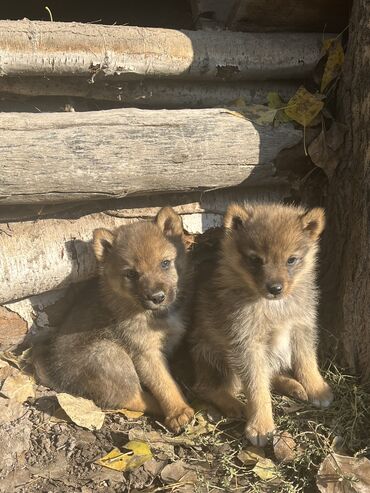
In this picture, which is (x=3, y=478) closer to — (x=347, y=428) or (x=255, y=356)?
(x=255, y=356)

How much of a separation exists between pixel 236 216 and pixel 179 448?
4.94 feet

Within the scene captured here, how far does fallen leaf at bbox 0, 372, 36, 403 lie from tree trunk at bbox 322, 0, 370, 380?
6.97ft

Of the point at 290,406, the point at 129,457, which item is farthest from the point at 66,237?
the point at 290,406

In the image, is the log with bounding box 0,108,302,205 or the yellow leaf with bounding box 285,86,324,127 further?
the yellow leaf with bounding box 285,86,324,127

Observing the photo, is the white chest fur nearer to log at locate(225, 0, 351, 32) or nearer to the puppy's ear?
the puppy's ear

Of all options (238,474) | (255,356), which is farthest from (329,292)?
(238,474)

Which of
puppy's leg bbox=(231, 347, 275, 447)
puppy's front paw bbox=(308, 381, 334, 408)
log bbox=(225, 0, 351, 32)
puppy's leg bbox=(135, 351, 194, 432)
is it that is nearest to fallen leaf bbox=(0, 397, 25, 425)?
puppy's leg bbox=(135, 351, 194, 432)

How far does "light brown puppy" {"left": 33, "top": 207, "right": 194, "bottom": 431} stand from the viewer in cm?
416

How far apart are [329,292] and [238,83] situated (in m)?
1.77

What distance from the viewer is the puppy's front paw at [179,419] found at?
3951 millimetres

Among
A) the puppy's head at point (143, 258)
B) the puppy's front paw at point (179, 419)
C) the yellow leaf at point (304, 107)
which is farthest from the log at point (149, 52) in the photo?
the puppy's front paw at point (179, 419)

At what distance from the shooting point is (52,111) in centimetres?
457

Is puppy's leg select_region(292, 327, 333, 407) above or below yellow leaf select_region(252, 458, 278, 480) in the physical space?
above

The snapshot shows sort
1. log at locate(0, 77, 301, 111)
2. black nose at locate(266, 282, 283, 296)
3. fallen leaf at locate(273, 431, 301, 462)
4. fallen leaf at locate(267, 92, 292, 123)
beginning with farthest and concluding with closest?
fallen leaf at locate(267, 92, 292, 123)
log at locate(0, 77, 301, 111)
black nose at locate(266, 282, 283, 296)
fallen leaf at locate(273, 431, 301, 462)
